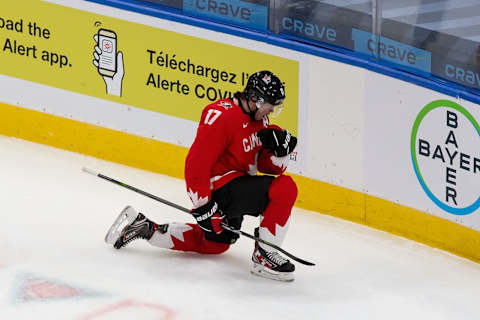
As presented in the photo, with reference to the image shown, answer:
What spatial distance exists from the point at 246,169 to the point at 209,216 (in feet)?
1.17

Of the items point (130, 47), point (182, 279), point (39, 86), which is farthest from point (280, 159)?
point (39, 86)

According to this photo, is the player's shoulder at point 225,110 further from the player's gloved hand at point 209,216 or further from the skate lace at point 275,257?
the skate lace at point 275,257

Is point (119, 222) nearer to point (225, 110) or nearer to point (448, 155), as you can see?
point (225, 110)

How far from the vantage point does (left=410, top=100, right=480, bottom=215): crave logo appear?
5.63 m

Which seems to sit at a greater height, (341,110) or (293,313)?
(341,110)

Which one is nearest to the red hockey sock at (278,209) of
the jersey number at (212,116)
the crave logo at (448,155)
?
the jersey number at (212,116)

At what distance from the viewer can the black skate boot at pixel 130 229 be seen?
5.41 m

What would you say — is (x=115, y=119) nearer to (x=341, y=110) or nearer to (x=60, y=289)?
(x=341, y=110)

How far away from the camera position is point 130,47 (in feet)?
22.4

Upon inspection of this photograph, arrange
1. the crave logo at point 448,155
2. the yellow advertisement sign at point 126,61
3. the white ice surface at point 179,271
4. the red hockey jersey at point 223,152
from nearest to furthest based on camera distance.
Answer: the white ice surface at point 179,271 → the red hockey jersey at point 223,152 → the crave logo at point 448,155 → the yellow advertisement sign at point 126,61

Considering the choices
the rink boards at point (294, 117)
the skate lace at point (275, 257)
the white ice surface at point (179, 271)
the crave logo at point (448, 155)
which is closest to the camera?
the white ice surface at point (179, 271)

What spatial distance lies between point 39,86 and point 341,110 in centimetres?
229

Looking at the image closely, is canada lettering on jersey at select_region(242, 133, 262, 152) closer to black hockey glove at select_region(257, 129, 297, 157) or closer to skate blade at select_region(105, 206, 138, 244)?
black hockey glove at select_region(257, 129, 297, 157)

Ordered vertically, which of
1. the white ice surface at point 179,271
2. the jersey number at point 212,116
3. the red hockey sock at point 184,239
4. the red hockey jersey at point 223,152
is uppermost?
the jersey number at point 212,116
